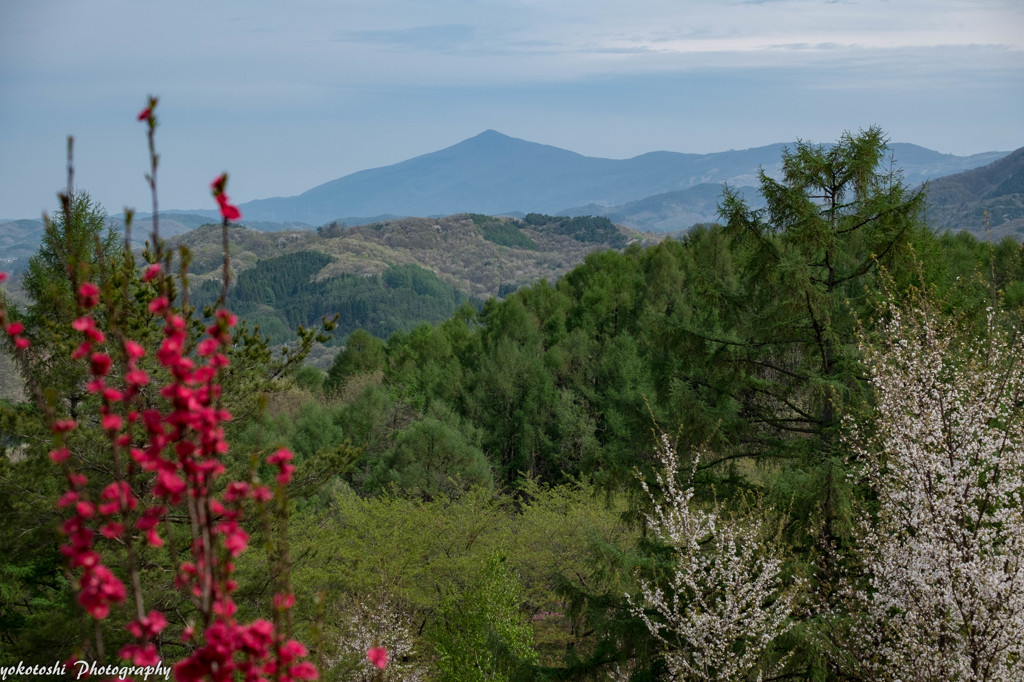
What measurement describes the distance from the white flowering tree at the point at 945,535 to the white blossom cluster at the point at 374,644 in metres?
9.10

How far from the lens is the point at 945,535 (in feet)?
21.9

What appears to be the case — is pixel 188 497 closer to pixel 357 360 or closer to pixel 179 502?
pixel 179 502

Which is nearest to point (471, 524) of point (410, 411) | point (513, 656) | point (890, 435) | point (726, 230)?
point (513, 656)

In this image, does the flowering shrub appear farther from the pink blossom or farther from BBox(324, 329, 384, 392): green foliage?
BBox(324, 329, 384, 392): green foliage

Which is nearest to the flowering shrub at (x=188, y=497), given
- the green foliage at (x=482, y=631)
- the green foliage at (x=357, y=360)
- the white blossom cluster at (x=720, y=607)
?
the white blossom cluster at (x=720, y=607)

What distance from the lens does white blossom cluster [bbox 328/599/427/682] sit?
1414cm

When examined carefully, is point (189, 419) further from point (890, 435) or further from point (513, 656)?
point (513, 656)

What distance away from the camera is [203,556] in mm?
2324

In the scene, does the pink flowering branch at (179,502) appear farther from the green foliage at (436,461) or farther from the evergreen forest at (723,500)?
the green foliage at (436,461)

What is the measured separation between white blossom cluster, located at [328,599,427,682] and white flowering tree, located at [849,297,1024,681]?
29.9ft

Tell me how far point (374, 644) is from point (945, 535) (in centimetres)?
1101

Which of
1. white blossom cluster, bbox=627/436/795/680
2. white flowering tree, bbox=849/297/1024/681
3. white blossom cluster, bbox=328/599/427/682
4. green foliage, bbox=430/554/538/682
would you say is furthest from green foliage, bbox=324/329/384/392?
white flowering tree, bbox=849/297/1024/681

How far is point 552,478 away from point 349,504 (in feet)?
48.8

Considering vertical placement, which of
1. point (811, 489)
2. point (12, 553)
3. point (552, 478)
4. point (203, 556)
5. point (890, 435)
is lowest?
point (552, 478)
